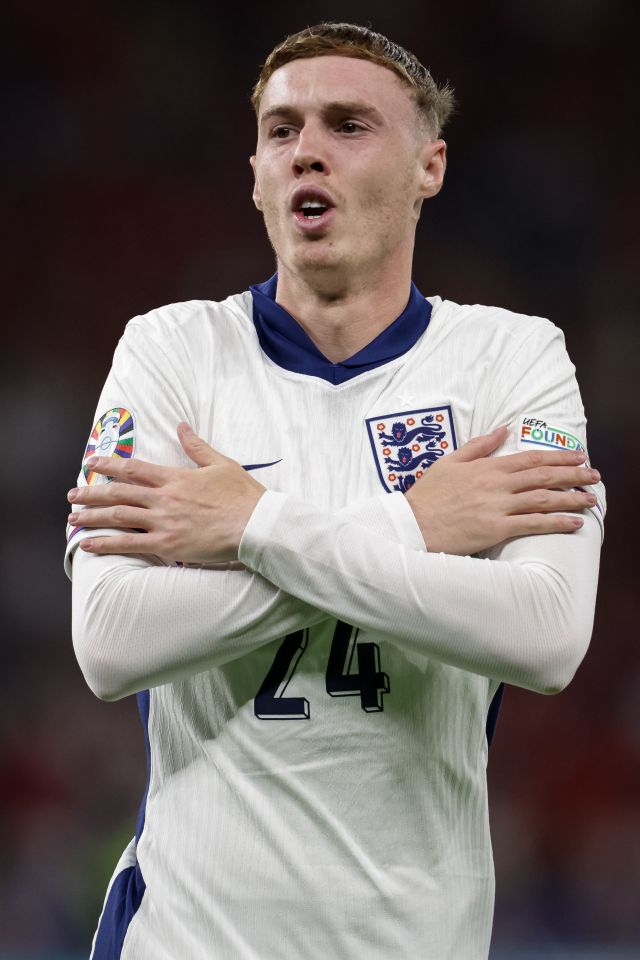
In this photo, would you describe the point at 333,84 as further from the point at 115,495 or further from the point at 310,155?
the point at 115,495

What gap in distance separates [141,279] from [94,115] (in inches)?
30.6

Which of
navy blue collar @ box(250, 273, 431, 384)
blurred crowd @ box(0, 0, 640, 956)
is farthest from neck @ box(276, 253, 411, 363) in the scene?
blurred crowd @ box(0, 0, 640, 956)

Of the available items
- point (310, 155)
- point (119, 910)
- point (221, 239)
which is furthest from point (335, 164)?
point (221, 239)

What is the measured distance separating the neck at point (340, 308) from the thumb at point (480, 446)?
33 cm

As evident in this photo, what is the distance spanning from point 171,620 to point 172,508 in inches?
6.9

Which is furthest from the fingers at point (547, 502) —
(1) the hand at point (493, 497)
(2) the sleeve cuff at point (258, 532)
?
(2) the sleeve cuff at point (258, 532)

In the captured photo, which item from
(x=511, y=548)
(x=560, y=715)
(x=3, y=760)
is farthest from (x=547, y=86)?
(x=511, y=548)

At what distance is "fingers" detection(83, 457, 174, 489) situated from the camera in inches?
75.4

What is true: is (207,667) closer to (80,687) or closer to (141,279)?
(80,687)

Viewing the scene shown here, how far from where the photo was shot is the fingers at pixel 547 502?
6.37ft

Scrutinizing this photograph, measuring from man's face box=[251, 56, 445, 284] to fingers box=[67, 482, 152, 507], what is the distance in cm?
55

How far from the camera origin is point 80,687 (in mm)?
5172

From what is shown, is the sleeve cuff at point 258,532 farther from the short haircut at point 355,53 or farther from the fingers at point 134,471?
the short haircut at point 355,53

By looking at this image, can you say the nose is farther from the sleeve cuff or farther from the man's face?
the sleeve cuff
